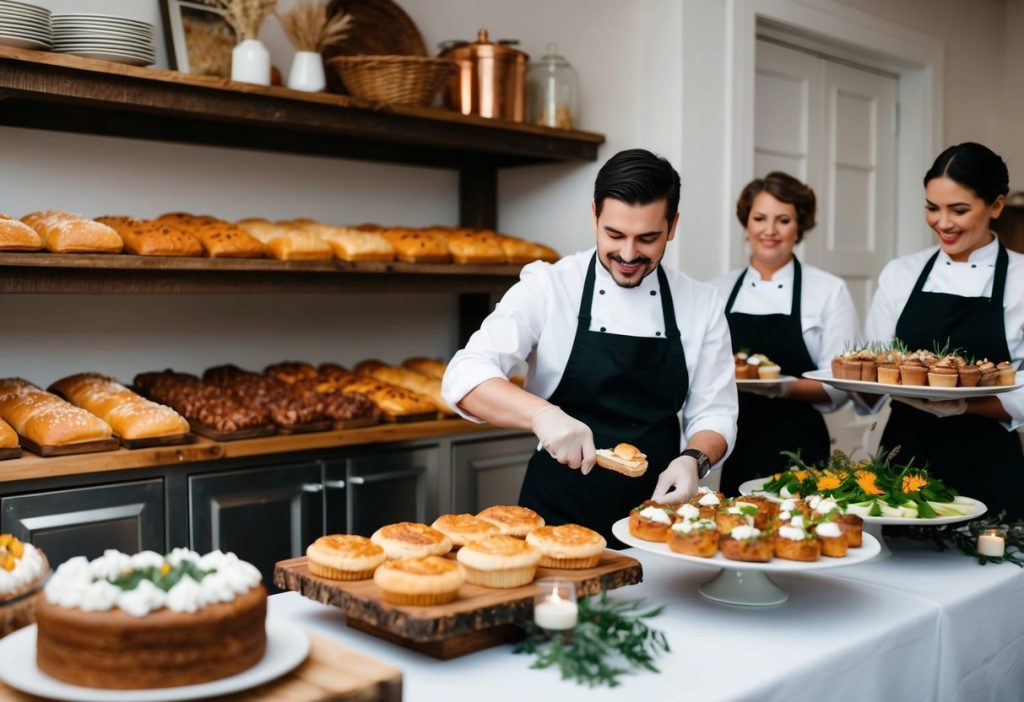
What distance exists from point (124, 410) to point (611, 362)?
1380 mm

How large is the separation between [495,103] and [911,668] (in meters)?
2.54

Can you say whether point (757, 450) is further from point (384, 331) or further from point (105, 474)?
point (105, 474)

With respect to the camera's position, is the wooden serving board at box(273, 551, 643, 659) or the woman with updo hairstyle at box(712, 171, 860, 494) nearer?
the wooden serving board at box(273, 551, 643, 659)

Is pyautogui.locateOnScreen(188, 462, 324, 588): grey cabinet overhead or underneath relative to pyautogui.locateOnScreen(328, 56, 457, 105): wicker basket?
underneath

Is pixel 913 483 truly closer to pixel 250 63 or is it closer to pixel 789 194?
pixel 789 194

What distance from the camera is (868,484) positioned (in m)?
2.16

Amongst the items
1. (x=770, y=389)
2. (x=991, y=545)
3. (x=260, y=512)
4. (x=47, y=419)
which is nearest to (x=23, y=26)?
(x=47, y=419)

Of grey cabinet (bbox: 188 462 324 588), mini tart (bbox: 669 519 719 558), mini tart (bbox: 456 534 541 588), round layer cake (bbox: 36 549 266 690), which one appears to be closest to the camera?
round layer cake (bbox: 36 549 266 690)

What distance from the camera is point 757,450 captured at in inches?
127

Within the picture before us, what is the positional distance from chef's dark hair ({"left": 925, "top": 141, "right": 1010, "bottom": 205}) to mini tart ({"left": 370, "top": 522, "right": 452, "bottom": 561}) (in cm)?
177

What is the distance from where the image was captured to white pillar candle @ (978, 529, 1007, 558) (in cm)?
216

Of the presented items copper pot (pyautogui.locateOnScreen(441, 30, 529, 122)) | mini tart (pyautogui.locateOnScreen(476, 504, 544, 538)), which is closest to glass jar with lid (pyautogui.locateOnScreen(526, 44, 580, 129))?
copper pot (pyautogui.locateOnScreen(441, 30, 529, 122))

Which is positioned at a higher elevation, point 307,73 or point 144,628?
point 307,73

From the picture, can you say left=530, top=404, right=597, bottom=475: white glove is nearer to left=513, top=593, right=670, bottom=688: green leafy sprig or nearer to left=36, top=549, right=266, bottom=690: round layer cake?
left=513, top=593, right=670, bottom=688: green leafy sprig
